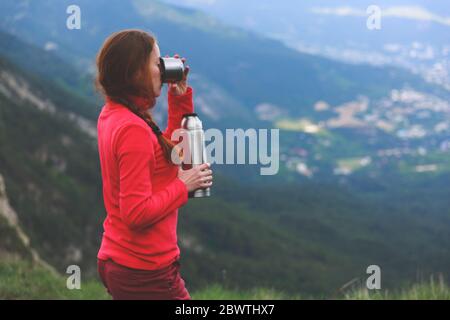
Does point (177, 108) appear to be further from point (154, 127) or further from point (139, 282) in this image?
point (139, 282)

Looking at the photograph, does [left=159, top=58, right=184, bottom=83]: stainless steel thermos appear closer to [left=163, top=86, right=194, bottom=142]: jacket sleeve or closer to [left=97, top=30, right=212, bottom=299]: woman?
[left=97, top=30, right=212, bottom=299]: woman

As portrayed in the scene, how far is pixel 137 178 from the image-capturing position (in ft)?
13.1

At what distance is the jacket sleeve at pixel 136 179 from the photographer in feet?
13.1

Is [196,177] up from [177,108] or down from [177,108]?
down

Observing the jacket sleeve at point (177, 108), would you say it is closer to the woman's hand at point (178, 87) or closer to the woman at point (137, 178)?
the woman's hand at point (178, 87)

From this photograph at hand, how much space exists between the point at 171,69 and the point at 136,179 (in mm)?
847

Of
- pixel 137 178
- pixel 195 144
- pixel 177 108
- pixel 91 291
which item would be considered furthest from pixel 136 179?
pixel 91 291

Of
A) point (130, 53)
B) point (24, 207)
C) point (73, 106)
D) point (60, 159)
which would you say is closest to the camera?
point (130, 53)

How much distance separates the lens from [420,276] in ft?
28.9

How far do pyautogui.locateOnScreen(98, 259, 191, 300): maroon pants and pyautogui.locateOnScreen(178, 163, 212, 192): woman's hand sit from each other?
0.62m
